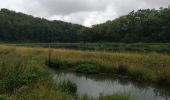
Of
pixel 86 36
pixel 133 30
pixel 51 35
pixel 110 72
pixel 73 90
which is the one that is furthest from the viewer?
pixel 51 35

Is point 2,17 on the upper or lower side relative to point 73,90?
upper

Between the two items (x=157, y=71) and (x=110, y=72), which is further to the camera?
(x=110, y=72)

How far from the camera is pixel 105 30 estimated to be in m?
101

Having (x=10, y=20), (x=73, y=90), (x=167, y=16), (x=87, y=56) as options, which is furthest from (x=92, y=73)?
(x=10, y=20)

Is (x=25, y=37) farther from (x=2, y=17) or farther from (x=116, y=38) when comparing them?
(x=116, y=38)

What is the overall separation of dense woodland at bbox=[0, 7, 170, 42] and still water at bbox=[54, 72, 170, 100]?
57.7 meters

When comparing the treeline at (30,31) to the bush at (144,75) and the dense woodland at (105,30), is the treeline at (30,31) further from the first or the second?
the bush at (144,75)

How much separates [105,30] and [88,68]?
7877 centimetres

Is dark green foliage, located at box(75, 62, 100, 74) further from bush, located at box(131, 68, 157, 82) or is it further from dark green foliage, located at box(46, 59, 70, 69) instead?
bush, located at box(131, 68, 157, 82)

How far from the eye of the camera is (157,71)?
62.8ft

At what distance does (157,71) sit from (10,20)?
348 ft

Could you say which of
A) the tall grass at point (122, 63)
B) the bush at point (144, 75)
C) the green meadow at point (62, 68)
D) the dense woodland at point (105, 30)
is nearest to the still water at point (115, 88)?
the bush at point (144, 75)

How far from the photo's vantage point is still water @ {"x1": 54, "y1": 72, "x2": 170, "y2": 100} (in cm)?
1490

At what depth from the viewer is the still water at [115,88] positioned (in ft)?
48.9
